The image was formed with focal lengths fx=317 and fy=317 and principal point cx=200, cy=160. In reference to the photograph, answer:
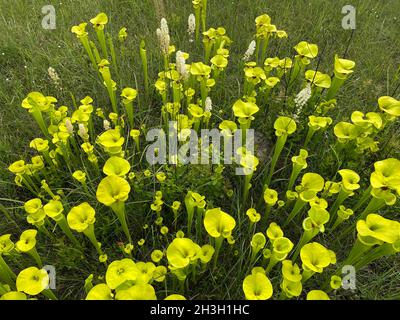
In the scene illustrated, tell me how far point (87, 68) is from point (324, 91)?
259 centimetres

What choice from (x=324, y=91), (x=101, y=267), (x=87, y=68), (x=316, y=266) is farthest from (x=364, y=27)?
(x=101, y=267)

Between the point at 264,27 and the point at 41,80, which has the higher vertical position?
the point at 264,27

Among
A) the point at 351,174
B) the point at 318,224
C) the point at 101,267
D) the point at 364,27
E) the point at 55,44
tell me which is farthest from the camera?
the point at 364,27

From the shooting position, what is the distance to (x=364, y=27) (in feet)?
14.1

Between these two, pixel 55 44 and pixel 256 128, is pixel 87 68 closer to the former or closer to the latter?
pixel 55 44

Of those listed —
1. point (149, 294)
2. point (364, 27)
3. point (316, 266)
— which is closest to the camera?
point (149, 294)

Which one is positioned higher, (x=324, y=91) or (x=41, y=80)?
(x=41, y=80)

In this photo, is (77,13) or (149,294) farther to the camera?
(77,13)

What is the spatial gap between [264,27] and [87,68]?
199cm

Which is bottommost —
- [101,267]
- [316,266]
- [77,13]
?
[101,267]

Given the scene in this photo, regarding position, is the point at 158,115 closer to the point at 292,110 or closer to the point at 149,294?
the point at 292,110

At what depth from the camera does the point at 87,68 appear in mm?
3592

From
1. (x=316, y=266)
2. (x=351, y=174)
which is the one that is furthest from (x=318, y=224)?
(x=351, y=174)

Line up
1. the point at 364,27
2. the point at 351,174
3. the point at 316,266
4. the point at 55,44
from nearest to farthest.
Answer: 1. the point at 316,266
2. the point at 351,174
3. the point at 55,44
4. the point at 364,27
